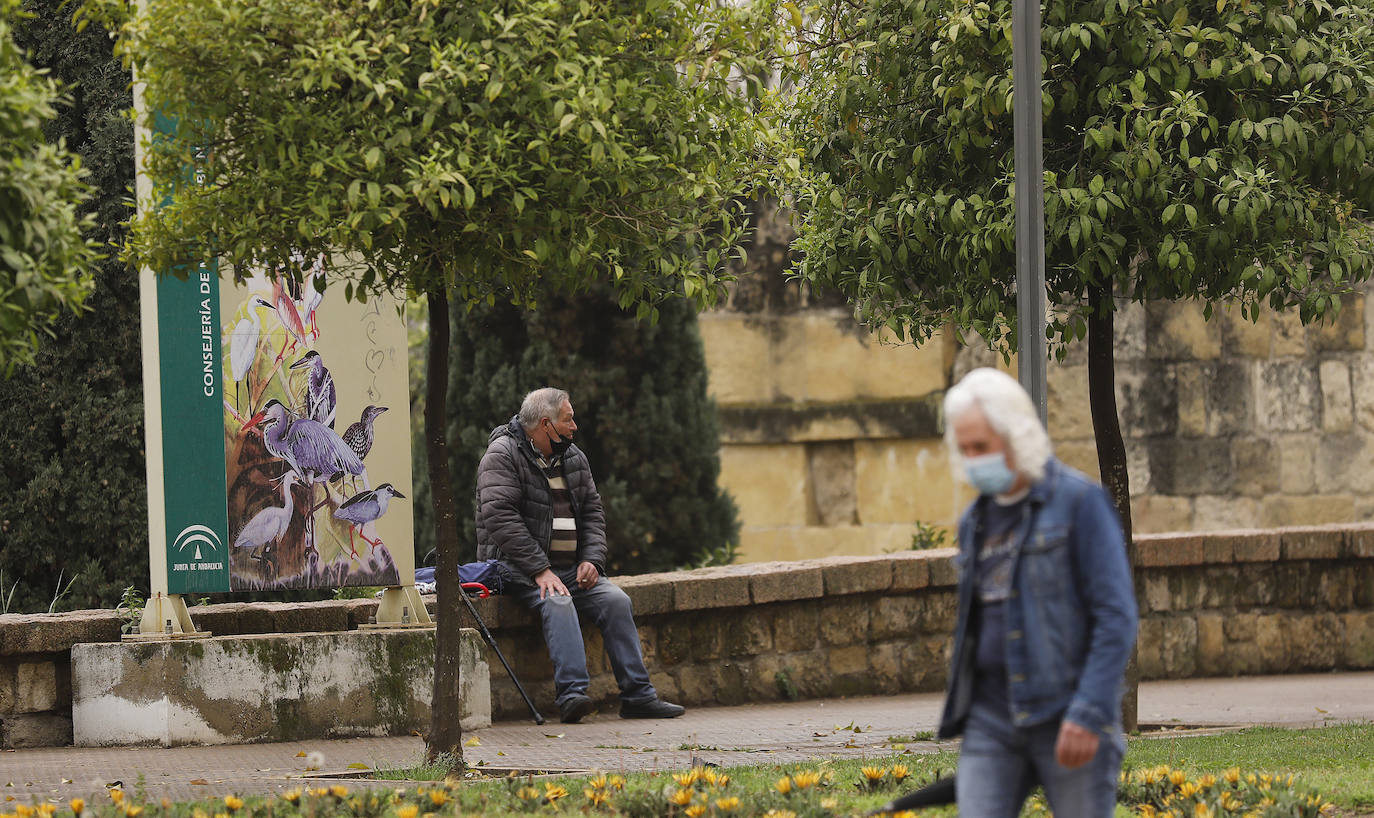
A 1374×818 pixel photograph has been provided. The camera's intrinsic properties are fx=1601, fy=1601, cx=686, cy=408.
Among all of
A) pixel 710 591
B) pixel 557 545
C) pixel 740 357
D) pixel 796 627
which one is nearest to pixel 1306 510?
pixel 740 357

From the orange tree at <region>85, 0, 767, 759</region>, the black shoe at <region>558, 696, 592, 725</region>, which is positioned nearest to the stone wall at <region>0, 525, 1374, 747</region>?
the black shoe at <region>558, 696, 592, 725</region>

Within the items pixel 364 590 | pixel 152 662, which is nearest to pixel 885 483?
pixel 364 590

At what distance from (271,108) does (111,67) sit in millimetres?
4739

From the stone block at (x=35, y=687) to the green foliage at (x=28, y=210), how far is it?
11.6 ft

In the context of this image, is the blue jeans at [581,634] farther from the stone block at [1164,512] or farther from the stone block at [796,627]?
the stone block at [1164,512]

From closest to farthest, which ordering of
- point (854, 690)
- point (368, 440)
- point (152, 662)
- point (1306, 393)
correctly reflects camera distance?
1. point (152, 662)
2. point (368, 440)
3. point (854, 690)
4. point (1306, 393)

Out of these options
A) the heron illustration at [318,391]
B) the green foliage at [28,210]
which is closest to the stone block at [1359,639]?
the heron illustration at [318,391]

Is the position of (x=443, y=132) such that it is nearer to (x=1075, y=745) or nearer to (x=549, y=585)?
(x=1075, y=745)

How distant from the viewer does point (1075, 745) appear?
12.5 ft

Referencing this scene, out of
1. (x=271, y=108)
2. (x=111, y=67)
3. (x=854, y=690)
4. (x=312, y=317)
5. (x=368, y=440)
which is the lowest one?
(x=854, y=690)

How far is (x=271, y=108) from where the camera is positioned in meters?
6.17

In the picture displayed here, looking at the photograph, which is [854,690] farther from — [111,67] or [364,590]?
[111,67]

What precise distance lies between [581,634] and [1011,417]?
19.7 ft

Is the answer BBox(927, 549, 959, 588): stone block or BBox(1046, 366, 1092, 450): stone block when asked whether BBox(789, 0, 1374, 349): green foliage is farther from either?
BBox(1046, 366, 1092, 450): stone block
